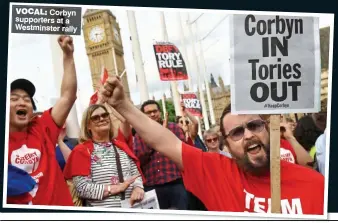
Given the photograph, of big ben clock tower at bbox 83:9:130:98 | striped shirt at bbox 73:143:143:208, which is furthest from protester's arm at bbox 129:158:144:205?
big ben clock tower at bbox 83:9:130:98

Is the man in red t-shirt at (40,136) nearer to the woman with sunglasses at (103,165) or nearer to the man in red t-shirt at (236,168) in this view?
the woman with sunglasses at (103,165)

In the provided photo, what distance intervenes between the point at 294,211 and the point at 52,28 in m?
2.75

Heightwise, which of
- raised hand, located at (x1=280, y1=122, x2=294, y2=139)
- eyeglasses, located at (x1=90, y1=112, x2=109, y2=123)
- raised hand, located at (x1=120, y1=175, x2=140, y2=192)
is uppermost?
eyeglasses, located at (x1=90, y1=112, x2=109, y2=123)

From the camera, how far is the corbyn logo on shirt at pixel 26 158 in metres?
5.61

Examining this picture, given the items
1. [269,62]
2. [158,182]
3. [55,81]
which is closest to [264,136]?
[269,62]

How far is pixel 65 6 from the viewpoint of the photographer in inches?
221

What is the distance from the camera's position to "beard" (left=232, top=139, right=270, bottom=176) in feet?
18.0

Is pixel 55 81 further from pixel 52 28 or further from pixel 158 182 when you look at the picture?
pixel 158 182

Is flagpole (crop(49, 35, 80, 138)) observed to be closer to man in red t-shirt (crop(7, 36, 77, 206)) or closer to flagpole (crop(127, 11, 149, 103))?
man in red t-shirt (crop(7, 36, 77, 206))

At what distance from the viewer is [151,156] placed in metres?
5.58

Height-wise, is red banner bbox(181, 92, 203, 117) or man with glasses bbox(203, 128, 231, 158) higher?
red banner bbox(181, 92, 203, 117)

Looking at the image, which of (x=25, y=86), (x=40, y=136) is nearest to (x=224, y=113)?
(x=40, y=136)

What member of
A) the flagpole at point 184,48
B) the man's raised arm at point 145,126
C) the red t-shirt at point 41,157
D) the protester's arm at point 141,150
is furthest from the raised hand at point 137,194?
the flagpole at point 184,48

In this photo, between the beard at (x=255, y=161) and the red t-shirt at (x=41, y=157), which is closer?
the beard at (x=255, y=161)
